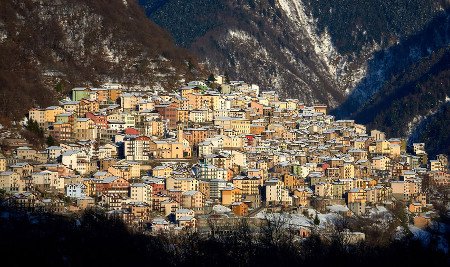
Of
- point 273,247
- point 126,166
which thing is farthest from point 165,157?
→ point 273,247

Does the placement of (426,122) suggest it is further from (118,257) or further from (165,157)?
(118,257)

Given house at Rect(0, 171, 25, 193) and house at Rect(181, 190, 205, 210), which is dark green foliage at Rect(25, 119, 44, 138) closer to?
house at Rect(0, 171, 25, 193)

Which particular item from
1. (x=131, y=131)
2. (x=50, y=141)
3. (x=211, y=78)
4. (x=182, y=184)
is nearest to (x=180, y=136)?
(x=131, y=131)

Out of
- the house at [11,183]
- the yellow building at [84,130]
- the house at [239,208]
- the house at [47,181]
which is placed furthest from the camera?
the yellow building at [84,130]

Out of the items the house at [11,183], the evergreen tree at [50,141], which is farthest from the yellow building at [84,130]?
the house at [11,183]

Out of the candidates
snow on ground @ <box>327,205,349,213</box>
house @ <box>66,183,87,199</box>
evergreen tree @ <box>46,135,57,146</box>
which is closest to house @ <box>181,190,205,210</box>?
house @ <box>66,183,87,199</box>

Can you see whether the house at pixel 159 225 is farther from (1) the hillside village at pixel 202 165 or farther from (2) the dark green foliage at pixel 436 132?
(2) the dark green foliage at pixel 436 132
